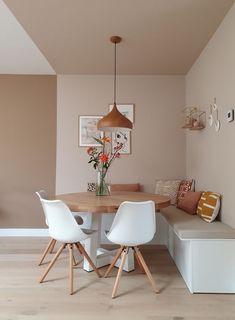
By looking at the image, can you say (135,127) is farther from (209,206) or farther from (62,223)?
(62,223)

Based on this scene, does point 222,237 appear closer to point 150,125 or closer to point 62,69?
point 150,125

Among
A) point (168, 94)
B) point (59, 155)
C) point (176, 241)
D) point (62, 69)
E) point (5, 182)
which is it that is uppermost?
point (62, 69)

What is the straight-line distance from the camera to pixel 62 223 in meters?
2.28

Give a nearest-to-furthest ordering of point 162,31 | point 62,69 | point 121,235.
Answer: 1. point 121,235
2. point 162,31
3. point 62,69

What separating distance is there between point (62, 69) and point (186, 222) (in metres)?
2.84

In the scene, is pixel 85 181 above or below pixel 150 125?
below

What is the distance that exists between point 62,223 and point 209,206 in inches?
58.4

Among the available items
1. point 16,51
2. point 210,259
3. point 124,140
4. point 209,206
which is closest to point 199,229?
point 210,259

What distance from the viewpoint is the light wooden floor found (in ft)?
6.36

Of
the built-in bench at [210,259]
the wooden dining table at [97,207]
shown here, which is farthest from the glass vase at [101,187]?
the built-in bench at [210,259]

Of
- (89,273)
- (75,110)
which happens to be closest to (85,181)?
(75,110)

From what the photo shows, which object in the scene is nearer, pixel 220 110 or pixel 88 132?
pixel 220 110

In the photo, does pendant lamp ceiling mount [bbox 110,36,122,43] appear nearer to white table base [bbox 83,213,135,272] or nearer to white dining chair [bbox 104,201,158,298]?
white dining chair [bbox 104,201,158,298]

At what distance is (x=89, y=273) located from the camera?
2664mm
